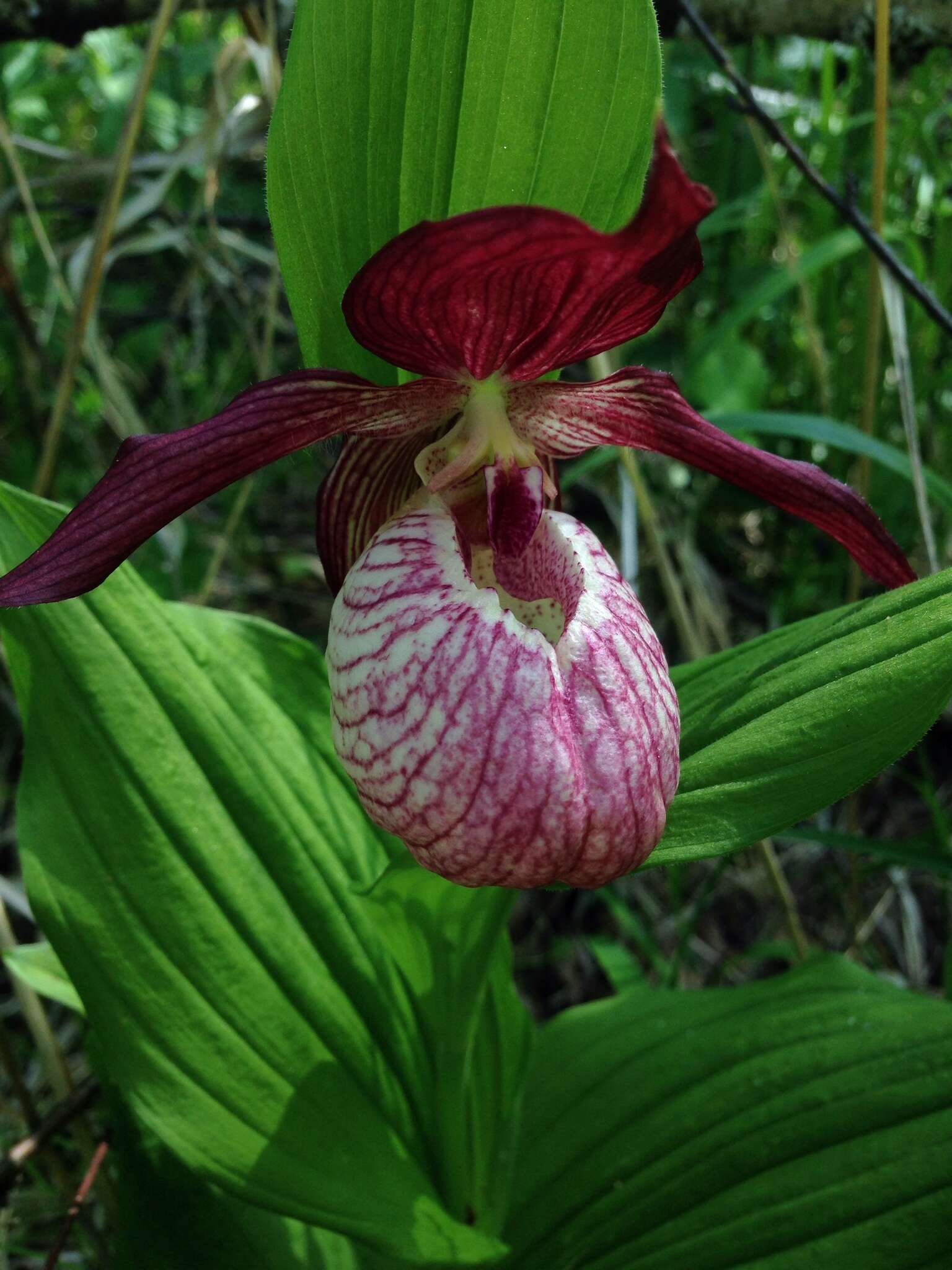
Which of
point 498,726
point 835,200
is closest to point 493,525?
point 498,726

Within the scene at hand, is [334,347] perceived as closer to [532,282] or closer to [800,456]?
[532,282]

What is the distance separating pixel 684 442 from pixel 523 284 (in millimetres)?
329

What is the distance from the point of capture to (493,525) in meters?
1.11

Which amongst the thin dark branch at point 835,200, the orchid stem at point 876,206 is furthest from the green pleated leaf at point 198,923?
the thin dark branch at point 835,200

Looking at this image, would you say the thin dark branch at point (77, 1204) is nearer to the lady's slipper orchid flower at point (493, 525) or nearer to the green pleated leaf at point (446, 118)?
the lady's slipper orchid flower at point (493, 525)

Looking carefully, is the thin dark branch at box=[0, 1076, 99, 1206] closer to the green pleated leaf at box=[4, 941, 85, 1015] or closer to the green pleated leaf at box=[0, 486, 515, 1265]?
the green pleated leaf at box=[4, 941, 85, 1015]

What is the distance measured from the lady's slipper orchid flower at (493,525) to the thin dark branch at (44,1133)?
0.88m

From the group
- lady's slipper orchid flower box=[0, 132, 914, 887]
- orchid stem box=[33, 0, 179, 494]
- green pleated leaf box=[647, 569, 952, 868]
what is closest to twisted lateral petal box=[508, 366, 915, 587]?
lady's slipper orchid flower box=[0, 132, 914, 887]

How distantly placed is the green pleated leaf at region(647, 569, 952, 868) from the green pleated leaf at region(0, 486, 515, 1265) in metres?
0.31

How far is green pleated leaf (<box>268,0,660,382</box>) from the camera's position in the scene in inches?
37.9

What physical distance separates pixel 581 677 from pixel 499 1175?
0.84m

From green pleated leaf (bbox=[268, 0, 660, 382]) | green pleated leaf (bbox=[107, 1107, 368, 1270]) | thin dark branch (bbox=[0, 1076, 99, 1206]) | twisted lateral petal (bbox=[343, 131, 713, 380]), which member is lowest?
green pleated leaf (bbox=[107, 1107, 368, 1270])

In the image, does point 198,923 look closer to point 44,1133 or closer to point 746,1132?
point 44,1133

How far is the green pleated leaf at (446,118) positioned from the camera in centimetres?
96
